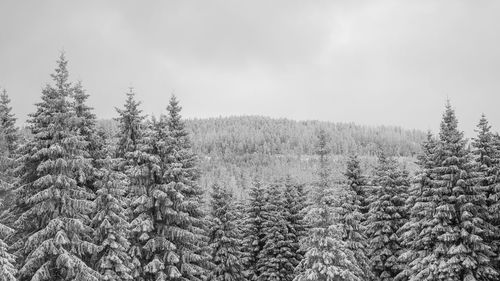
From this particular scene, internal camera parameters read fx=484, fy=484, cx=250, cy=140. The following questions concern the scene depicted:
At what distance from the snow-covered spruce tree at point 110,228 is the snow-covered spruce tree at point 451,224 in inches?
768

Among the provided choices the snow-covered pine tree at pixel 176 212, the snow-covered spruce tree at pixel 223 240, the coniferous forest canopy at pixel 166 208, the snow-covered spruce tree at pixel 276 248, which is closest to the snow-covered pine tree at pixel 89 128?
the coniferous forest canopy at pixel 166 208

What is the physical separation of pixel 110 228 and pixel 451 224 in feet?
74.0

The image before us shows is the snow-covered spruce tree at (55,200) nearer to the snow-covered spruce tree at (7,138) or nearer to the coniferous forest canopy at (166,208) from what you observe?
the coniferous forest canopy at (166,208)

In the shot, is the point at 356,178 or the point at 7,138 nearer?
the point at 7,138

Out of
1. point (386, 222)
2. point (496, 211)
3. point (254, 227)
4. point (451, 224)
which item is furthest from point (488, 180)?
point (254, 227)

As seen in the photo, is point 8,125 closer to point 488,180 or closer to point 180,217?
point 180,217

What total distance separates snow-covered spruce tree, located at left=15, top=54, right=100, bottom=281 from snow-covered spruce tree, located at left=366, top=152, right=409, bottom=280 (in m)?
23.9

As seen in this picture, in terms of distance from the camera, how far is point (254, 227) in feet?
161

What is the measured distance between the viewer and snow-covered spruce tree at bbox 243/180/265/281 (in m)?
48.7

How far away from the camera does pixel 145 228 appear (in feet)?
92.7

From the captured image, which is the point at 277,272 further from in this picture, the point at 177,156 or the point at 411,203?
the point at 177,156

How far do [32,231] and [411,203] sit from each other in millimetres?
26646

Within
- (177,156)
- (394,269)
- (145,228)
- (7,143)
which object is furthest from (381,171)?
(7,143)

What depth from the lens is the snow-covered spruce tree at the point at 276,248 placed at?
45.1 m
